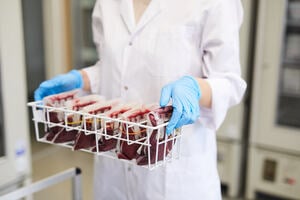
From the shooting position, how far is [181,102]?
921mm

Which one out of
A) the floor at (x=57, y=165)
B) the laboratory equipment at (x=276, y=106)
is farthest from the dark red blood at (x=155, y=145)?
the floor at (x=57, y=165)

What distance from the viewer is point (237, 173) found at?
2650mm

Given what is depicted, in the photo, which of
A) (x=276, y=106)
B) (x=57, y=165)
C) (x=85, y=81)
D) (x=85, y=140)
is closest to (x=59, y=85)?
(x=85, y=81)

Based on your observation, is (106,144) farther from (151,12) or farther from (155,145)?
(151,12)

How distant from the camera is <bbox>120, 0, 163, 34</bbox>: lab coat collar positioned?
116 centimetres

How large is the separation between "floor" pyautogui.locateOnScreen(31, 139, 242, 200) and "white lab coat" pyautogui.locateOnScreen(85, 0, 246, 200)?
1503 millimetres

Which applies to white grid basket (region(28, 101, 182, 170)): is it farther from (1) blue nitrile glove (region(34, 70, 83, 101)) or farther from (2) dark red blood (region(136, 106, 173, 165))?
(1) blue nitrile glove (region(34, 70, 83, 101))

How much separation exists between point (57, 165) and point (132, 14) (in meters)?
2.16

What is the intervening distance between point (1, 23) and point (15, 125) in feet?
1.30

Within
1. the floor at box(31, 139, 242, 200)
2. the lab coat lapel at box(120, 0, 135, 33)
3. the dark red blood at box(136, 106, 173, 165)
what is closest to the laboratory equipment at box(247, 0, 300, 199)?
the floor at box(31, 139, 242, 200)

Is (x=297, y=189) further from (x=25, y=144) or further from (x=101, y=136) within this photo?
(x=101, y=136)

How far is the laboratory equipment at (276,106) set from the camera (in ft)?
7.70

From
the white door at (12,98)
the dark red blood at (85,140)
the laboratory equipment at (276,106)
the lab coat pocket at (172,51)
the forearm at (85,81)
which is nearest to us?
the dark red blood at (85,140)

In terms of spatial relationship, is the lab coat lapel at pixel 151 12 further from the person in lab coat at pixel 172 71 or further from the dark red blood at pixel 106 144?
the dark red blood at pixel 106 144
